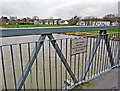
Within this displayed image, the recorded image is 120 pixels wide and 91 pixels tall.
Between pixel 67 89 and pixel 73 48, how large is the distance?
0.75m

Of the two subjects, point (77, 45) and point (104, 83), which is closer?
point (77, 45)

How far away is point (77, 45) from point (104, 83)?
0.99 metres

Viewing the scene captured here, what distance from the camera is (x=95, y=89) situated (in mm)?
1941

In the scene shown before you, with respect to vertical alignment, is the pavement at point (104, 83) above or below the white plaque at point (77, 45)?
below

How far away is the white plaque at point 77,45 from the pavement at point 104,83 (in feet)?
2.26

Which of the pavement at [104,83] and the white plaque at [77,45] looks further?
the pavement at [104,83]

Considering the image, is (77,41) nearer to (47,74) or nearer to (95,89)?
(95,89)

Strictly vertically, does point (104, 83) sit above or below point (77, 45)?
below

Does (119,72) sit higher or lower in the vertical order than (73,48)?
lower

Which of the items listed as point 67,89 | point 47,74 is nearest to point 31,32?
point 67,89

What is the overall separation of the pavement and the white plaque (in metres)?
0.69

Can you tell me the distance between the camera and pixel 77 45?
1.83 metres

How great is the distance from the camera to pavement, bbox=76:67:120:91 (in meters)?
1.97

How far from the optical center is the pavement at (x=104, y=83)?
197cm
